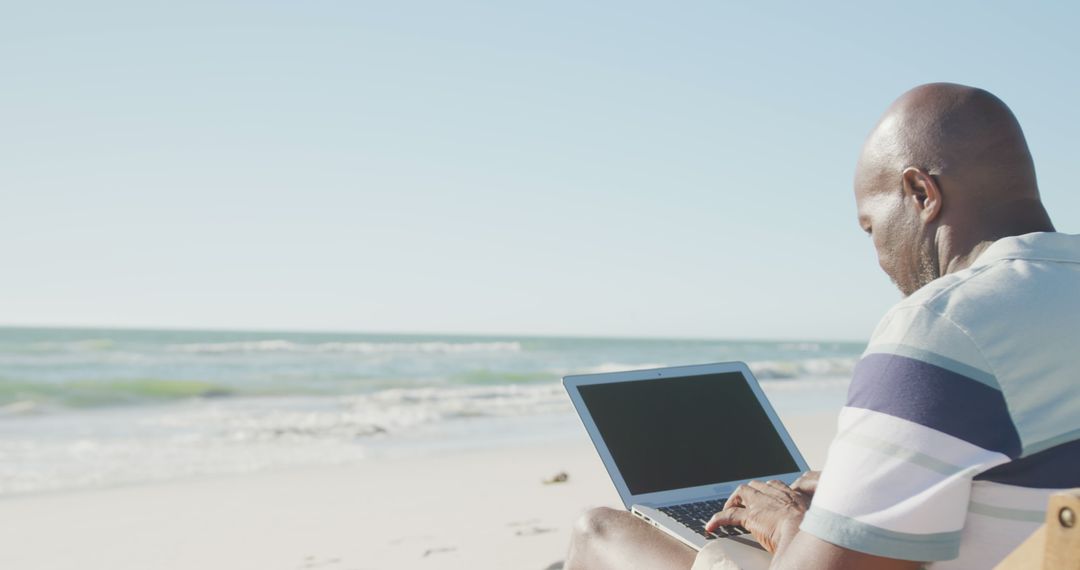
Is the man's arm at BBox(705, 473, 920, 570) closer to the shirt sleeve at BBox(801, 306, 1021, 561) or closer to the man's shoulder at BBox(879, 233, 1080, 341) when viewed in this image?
the shirt sleeve at BBox(801, 306, 1021, 561)

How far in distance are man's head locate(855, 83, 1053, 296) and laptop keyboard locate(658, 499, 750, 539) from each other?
0.71m

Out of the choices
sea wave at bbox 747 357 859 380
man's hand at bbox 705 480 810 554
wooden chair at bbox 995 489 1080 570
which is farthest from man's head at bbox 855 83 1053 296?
sea wave at bbox 747 357 859 380

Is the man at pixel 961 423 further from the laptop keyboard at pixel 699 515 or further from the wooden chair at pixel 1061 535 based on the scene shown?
the laptop keyboard at pixel 699 515

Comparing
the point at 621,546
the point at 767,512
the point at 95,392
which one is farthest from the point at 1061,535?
the point at 95,392

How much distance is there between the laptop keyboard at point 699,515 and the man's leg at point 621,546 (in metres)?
0.07

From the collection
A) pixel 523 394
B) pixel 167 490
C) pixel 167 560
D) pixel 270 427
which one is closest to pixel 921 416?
pixel 167 560

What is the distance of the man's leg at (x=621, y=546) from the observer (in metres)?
1.98

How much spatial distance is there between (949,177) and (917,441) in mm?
536

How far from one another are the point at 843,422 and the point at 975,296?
27 cm

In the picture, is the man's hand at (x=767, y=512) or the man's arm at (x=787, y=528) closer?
the man's arm at (x=787, y=528)

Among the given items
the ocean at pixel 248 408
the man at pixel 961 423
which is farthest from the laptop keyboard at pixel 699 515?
the ocean at pixel 248 408

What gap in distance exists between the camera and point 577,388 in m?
2.44

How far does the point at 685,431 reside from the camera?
2453 millimetres

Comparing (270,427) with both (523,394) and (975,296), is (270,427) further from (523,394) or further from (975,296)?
(975,296)
